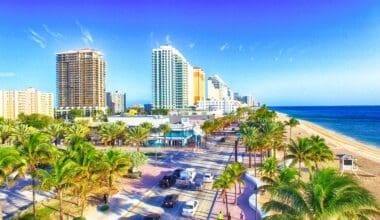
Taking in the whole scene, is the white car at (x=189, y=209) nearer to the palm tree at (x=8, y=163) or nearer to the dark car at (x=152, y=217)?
the dark car at (x=152, y=217)

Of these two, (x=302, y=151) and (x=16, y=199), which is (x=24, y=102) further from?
(x=302, y=151)

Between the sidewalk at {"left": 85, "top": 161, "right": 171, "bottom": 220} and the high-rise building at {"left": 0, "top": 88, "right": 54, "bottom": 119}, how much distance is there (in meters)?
147

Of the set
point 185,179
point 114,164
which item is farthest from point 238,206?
point 114,164

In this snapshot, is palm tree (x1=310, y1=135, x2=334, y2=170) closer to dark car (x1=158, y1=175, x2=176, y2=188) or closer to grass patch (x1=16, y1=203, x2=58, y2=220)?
dark car (x1=158, y1=175, x2=176, y2=188)

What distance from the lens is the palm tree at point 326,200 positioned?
1224 cm

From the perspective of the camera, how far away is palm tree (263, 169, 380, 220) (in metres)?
12.2

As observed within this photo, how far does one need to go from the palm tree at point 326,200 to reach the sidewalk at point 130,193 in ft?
62.0

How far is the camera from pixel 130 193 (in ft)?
119

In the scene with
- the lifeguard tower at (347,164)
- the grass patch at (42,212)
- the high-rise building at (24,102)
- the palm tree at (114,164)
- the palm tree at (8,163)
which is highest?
the high-rise building at (24,102)

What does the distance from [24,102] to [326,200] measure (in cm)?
19112

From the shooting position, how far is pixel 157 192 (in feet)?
122

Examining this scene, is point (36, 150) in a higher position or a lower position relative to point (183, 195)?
higher

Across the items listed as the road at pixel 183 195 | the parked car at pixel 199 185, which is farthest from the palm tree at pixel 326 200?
the parked car at pixel 199 185

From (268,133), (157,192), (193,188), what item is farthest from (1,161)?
(268,133)
